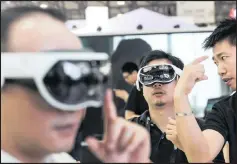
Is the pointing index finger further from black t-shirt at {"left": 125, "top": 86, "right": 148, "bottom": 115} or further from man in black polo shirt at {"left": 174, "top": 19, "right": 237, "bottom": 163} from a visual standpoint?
black t-shirt at {"left": 125, "top": 86, "right": 148, "bottom": 115}

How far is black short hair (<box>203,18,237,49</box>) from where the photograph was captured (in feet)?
3.71

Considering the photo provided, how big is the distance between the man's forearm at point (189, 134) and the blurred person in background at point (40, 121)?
340 mm

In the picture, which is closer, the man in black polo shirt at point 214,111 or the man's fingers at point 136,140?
the man's fingers at point 136,140

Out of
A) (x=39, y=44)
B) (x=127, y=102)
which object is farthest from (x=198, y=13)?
(x=39, y=44)

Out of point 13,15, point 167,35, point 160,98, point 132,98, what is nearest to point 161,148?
point 160,98

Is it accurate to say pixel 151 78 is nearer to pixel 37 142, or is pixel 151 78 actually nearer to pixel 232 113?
pixel 232 113

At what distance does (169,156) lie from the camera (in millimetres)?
1186

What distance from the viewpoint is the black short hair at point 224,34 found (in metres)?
1.13

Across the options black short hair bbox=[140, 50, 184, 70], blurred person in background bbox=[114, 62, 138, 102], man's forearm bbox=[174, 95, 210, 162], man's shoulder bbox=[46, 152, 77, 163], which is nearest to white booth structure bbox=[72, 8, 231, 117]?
blurred person in background bbox=[114, 62, 138, 102]

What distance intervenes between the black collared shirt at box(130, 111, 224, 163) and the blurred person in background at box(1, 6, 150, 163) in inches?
21.1

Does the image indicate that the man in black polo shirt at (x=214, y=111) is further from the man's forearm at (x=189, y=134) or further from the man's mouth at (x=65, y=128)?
the man's mouth at (x=65, y=128)

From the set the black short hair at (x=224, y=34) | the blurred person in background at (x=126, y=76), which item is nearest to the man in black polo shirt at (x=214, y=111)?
the black short hair at (x=224, y=34)

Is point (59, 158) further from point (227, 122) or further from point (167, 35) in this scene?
point (167, 35)

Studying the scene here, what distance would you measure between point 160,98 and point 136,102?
0.85 feet
